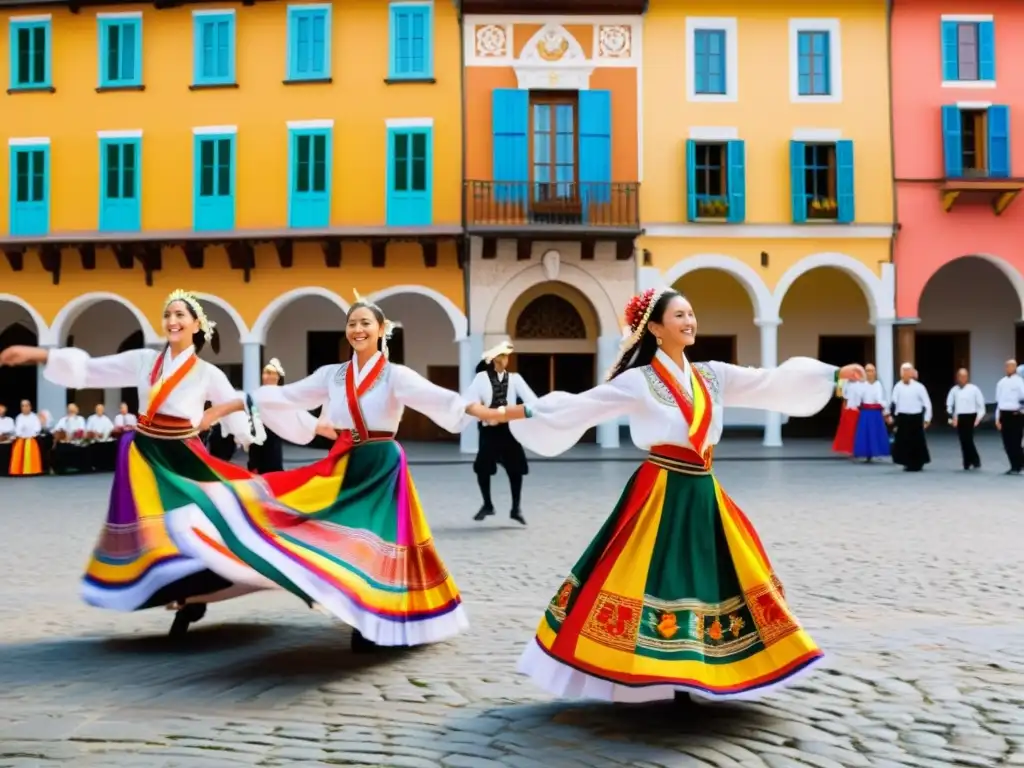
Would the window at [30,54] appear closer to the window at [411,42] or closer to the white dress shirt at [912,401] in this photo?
the window at [411,42]

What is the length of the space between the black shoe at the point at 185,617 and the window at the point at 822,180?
65.9 feet

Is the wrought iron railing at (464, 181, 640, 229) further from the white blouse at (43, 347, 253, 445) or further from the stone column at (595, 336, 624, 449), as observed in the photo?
the white blouse at (43, 347, 253, 445)

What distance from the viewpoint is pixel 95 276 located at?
24422mm

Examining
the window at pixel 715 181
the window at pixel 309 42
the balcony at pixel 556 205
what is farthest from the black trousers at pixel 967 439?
the window at pixel 309 42

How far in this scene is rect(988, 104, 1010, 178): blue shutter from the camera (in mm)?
23578

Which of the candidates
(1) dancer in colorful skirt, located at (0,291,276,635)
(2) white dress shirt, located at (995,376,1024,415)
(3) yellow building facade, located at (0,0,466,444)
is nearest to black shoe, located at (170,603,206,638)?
(1) dancer in colorful skirt, located at (0,291,276,635)

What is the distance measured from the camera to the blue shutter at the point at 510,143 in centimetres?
2302

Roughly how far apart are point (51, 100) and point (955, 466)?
70.8ft

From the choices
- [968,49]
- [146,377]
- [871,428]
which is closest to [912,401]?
[871,428]

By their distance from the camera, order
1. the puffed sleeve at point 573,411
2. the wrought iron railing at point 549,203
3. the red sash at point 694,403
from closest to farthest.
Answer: the red sash at point 694,403 < the puffed sleeve at point 573,411 < the wrought iron railing at point 549,203

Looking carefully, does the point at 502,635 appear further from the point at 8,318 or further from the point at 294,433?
the point at 8,318

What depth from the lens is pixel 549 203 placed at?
23094 mm

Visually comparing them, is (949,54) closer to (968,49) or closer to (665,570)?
(968,49)

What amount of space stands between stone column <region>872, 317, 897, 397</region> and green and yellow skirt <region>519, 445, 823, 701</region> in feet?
69.1
